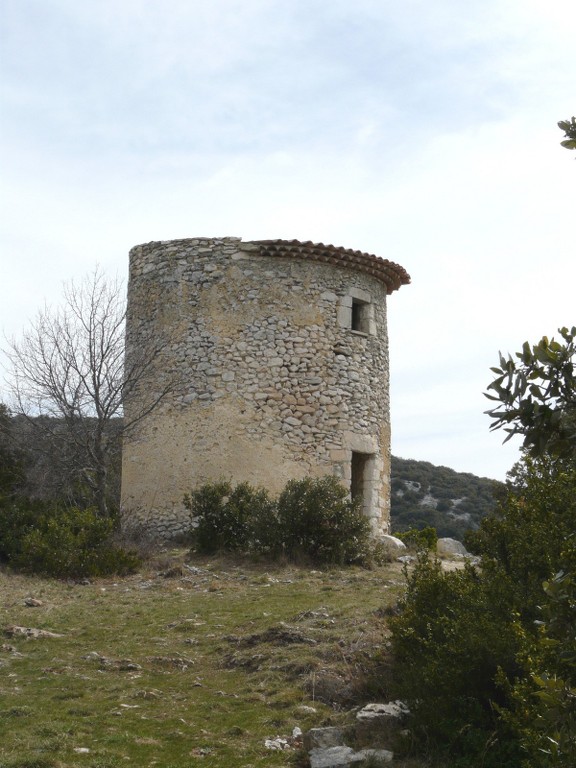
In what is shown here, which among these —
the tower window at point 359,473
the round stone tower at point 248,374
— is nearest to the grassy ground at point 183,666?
the round stone tower at point 248,374

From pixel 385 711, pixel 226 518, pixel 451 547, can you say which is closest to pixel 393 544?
pixel 451 547

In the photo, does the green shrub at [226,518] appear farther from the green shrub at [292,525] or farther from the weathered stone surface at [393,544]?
the weathered stone surface at [393,544]

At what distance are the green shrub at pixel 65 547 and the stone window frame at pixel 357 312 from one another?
18.2ft

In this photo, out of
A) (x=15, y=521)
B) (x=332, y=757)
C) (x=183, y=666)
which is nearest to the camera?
(x=332, y=757)

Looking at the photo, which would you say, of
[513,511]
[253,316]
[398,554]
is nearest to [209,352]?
[253,316]

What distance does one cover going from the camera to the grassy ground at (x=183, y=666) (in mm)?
5824

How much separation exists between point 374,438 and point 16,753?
11090mm

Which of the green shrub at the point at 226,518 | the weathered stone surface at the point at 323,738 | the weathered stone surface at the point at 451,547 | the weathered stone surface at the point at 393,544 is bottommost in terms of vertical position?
the weathered stone surface at the point at 323,738

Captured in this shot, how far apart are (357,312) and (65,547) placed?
7052 millimetres

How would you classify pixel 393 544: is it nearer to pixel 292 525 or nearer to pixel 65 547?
pixel 292 525

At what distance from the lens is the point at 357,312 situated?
16.4m

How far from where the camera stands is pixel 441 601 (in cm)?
663

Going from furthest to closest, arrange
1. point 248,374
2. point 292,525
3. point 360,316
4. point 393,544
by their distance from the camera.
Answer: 1. point 360,316
2. point 248,374
3. point 393,544
4. point 292,525

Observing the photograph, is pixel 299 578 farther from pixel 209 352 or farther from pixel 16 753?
pixel 16 753
